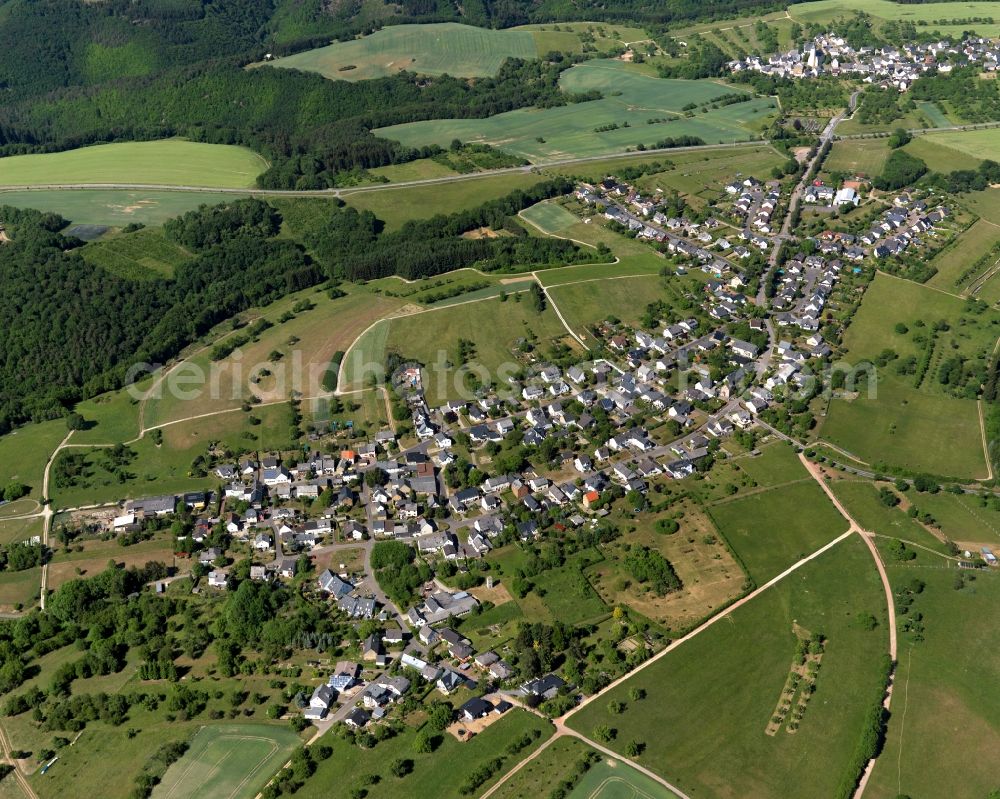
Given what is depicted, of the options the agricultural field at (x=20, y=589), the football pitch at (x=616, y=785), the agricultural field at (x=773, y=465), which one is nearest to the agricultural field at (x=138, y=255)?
the agricultural field at (x=20, y=589)

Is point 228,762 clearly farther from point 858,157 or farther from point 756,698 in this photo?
point 858,157

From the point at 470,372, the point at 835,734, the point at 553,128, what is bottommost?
the point at 835,734

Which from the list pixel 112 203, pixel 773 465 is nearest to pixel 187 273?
pixel 112 203

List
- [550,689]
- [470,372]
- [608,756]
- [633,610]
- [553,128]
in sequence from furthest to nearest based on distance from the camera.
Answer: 1. [553,128]
2. [470,372]
3. [633,610]
4. [550,689]
5. [608,756]

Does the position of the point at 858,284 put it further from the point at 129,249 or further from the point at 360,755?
the point at 129,249

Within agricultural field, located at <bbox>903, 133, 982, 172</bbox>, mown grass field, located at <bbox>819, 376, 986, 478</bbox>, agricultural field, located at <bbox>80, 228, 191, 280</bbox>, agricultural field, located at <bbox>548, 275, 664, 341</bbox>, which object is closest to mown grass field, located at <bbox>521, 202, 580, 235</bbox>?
agricultural field, located at <bbox>548, 275, 664, 341</bbox>

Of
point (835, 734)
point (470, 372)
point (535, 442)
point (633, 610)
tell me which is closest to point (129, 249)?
point (470, 372)

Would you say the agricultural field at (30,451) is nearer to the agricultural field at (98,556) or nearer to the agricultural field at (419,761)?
the agricultural field at (98,556)
